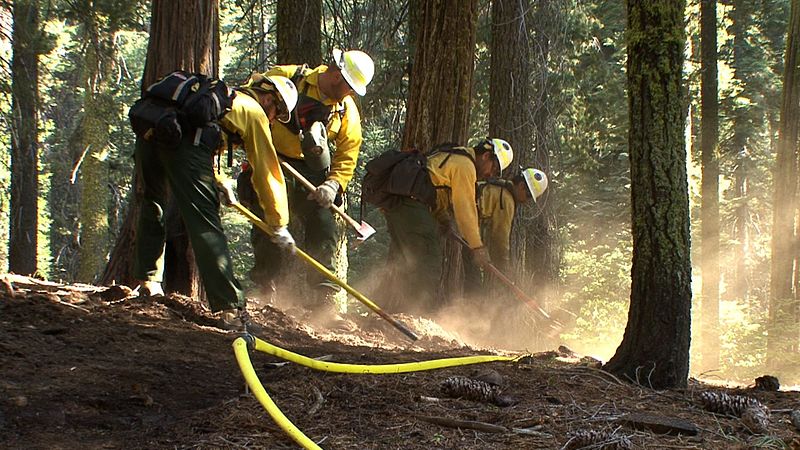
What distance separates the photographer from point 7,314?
458cm

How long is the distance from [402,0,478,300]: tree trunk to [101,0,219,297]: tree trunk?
8.00 ft

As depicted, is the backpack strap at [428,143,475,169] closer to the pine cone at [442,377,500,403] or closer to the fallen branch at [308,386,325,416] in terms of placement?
the pine cone at [442,377,500,403]

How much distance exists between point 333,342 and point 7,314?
204 centimetres

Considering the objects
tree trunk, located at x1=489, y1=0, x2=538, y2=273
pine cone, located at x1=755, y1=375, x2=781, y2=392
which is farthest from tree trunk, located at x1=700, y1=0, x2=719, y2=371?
pine cone, located at x1=755, y1=375, x2=781, y2=392

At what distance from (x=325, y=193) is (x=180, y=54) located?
158 cm

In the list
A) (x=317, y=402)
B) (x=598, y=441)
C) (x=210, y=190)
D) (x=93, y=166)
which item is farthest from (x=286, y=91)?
(x=93, y=166)

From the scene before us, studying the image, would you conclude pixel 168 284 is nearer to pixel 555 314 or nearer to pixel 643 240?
pixel 643 240

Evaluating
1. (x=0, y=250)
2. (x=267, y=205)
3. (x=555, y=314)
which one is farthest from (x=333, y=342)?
(x=0, y=250)

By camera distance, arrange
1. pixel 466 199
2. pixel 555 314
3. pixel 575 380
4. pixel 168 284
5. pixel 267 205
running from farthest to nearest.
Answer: pixel 555 314 → pixel 466 199 → pixel 168 284 → pixel 267 205 → pixel 575 380

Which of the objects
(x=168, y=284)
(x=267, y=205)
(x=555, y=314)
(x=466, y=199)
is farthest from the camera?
(x=555, y=314)

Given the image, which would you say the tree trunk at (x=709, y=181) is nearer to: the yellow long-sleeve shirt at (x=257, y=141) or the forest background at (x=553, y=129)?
the forest background at (x=553, y=129)

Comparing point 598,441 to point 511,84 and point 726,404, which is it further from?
point 511,84

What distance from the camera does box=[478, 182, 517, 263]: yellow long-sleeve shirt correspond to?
877cm

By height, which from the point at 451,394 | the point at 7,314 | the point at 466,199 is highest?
the point at 466,199
